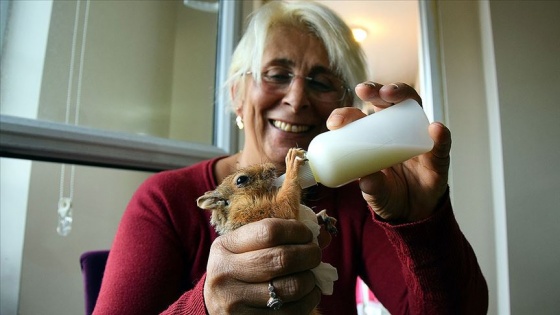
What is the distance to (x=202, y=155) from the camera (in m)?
1.68

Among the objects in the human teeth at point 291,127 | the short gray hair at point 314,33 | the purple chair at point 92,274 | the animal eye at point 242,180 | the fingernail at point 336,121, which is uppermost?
the short gray hair at point 314,33

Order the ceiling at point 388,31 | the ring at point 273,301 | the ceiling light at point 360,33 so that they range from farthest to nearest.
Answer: the ceiling light at point 360,33 → the ceiling at point 388,31 → the ring at point 273,301

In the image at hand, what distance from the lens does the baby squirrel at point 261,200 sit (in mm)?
634

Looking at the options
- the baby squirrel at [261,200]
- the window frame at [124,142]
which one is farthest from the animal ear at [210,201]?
the window frame at [124,142]

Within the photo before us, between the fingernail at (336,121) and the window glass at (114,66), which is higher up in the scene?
the window glass at (114,66)

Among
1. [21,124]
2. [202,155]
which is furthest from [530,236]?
[21,124]

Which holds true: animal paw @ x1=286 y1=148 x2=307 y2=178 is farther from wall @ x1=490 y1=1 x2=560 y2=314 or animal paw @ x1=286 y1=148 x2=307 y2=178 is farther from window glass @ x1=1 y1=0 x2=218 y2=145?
window glass @ x1=1 y1=0 x2=218 y2=145

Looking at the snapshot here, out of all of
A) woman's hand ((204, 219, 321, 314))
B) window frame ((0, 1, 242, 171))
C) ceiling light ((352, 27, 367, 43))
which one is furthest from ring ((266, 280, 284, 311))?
ceiling light ((352, 27, 367, 43))

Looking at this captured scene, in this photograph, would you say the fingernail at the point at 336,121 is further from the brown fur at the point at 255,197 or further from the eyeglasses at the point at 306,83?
the eyeglasses at the point at 306,83

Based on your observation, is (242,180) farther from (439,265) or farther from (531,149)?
(531,149)

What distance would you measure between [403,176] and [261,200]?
0.30 m

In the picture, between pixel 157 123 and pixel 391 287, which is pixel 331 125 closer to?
pixel 391 287

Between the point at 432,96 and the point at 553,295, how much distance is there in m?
0.58

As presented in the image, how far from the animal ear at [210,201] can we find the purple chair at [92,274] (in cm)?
59
